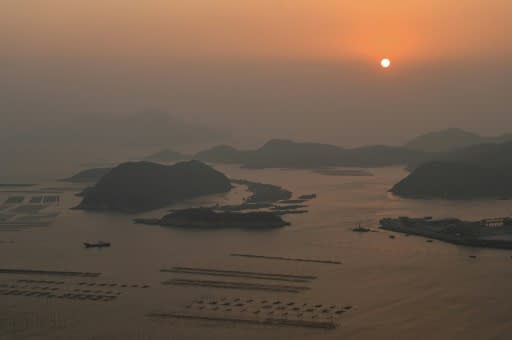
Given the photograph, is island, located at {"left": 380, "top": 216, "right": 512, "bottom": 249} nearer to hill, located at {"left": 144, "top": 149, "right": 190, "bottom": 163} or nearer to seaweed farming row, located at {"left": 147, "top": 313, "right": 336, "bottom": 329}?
seaweed farming row, located at {"left": 147, "top": 313, "right": 336, "bottom": 329}

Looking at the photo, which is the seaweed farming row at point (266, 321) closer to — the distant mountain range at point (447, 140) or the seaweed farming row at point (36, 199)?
the seaweed farming row at point (36, 199)

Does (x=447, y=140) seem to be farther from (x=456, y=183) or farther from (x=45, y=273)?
(x=45, y=273)

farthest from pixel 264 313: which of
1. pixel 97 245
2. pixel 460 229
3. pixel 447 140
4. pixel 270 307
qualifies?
pixel 447 140

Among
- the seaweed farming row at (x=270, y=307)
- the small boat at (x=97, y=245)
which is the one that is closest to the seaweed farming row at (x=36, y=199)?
the small boat at (x=97, y=245)

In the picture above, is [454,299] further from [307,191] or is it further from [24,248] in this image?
[307,191]

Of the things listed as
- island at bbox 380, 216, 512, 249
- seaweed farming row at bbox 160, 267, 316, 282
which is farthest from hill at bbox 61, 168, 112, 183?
seaweed farming row at bbox 160, 267, 316, 282
